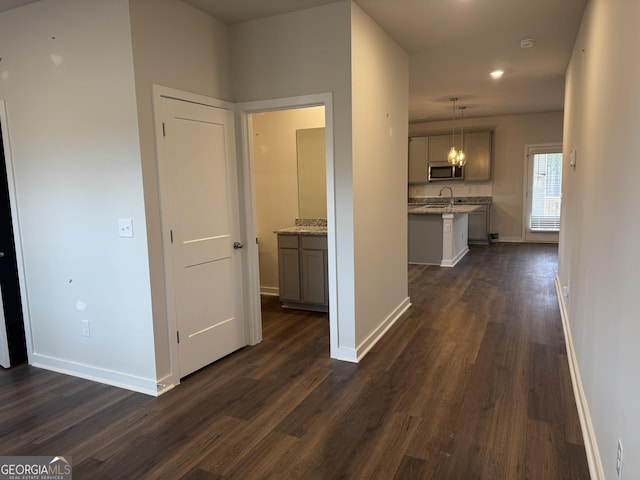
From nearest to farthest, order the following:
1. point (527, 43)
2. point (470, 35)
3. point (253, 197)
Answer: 1. point (253, 197)
2. point (470, 35)
3. point (527, 43)

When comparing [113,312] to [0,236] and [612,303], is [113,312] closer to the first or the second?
[0,236]

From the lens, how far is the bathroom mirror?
16.5 feet

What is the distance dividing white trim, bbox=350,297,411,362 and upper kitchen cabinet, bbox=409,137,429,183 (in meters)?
5.33

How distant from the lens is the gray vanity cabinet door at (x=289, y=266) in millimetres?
4805

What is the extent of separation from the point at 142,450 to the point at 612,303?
2396 mm

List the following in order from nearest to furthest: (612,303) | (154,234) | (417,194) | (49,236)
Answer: (612,303) < (154,234) < (49,236) < (417,194)

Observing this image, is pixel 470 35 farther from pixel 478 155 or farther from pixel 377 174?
pixel 478 155

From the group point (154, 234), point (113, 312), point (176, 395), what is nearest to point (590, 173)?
point (154, 234)

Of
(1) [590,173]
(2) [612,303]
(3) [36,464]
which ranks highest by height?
(1) [590,173]

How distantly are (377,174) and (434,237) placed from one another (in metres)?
3.69

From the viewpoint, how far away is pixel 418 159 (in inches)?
380

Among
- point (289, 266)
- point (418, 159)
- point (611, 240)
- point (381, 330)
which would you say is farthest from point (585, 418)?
point (418, 159)

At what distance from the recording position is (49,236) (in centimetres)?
325

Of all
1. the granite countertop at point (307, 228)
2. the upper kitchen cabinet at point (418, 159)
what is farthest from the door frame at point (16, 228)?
the upper kitchen cabinet at point (418, 159)
